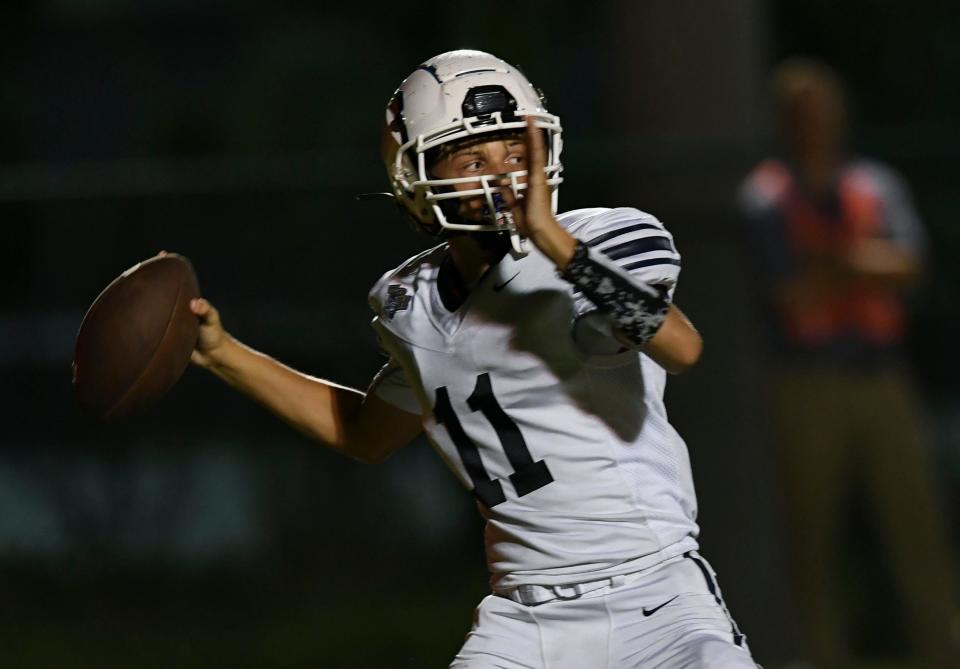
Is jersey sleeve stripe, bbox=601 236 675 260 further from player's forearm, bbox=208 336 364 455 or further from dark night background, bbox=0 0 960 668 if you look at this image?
dark night background, bbox=0 0 960 668

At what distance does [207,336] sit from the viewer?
3404 millimetres

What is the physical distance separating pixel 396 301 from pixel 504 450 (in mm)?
401

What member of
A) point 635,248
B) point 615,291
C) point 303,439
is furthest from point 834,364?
point 615,291

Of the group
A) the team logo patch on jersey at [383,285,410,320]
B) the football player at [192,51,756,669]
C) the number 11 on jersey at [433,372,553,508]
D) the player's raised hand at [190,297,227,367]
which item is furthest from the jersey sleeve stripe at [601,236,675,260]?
the player's raised hand at [190,297,227,367]

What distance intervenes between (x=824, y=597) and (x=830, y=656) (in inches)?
8.4

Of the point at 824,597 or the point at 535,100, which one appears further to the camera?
the point at 824,597

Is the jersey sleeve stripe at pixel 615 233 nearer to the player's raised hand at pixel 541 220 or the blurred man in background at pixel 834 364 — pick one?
the player's raised hand at pixel 541 220

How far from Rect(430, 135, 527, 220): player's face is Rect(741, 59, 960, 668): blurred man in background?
2807mm

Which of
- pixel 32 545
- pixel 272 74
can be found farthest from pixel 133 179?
pixel 272 74

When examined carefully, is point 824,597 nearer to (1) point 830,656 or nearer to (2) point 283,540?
(1) point 830,656

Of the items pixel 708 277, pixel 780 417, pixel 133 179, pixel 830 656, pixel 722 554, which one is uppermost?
pixel 133 179

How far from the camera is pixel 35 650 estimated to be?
576 cm

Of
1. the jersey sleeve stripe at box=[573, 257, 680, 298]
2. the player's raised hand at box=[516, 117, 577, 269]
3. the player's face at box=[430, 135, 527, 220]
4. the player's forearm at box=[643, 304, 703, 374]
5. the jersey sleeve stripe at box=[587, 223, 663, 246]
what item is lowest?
the player's forearm at box=[643, 304, 703, 374]

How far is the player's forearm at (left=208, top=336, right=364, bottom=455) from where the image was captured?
3.43 meters
